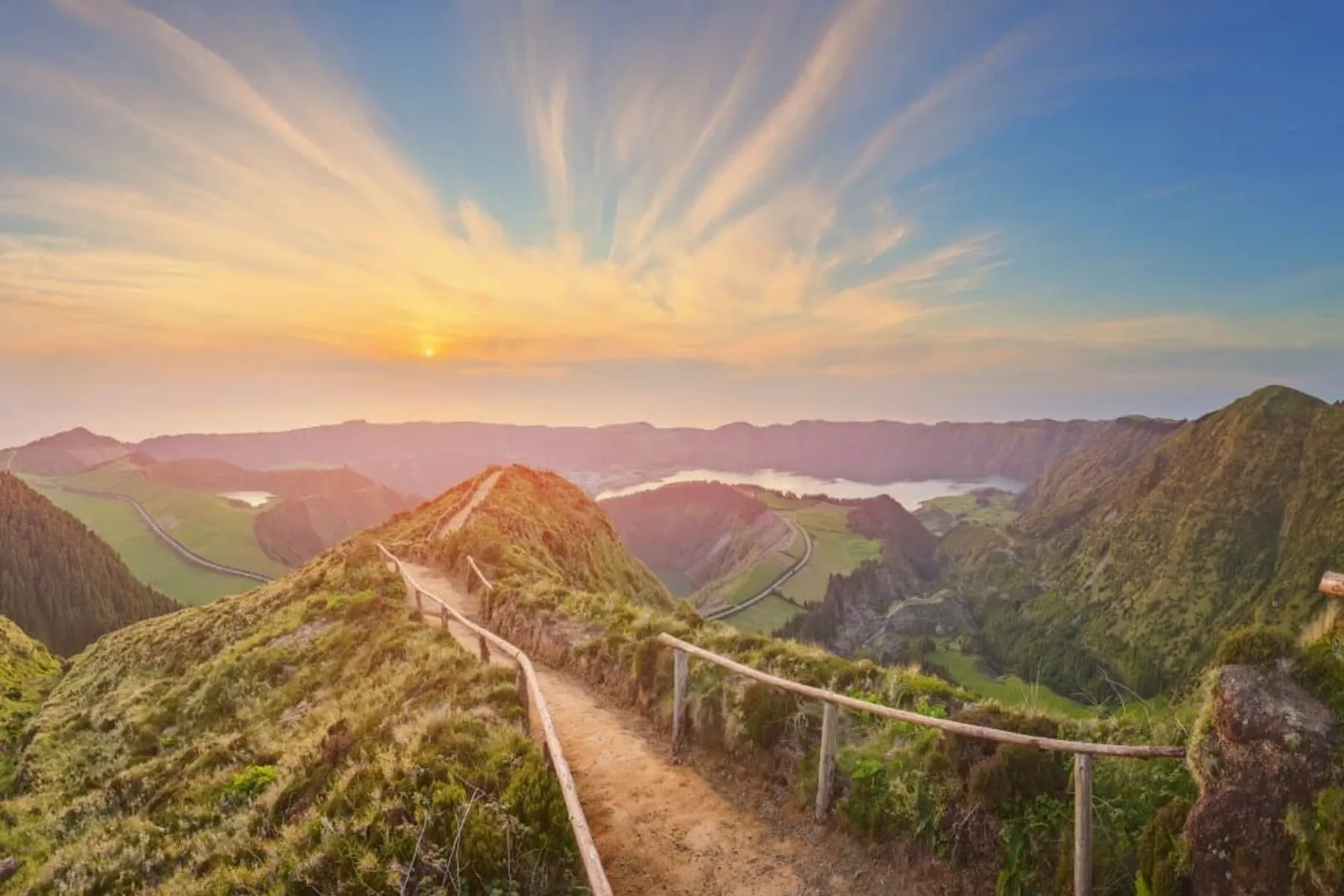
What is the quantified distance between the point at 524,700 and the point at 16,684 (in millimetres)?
72179

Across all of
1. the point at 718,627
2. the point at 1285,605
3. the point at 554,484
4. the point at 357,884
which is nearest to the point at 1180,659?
the point at 1285,605

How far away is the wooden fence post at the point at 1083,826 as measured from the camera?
6957mm

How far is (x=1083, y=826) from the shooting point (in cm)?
698

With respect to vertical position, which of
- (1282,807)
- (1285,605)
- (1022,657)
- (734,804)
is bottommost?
(1022,657)

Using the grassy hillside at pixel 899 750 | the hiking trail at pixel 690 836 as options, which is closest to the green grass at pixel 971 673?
the grassy hillside at pixel 899 750

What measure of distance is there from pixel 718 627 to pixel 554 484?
4624cm

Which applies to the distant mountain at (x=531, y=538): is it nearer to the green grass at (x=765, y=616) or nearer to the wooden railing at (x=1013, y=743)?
the wooden railing at (x=1013, y=743)

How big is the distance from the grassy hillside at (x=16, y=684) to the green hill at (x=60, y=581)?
71669 mm

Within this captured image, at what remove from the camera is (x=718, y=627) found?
59.4 ft

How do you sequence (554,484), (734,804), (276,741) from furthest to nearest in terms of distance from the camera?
(554,484)
(276,741)
(734,804)

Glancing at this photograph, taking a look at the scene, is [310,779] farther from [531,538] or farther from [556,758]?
[531,538]

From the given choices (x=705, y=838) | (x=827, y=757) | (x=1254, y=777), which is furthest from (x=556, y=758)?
(x=1254, y=777)

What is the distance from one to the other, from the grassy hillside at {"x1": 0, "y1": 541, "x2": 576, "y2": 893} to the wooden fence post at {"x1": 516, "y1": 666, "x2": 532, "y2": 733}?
0.18 meters

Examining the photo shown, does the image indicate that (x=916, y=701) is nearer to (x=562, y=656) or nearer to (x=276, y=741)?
(x=562, y=656)
